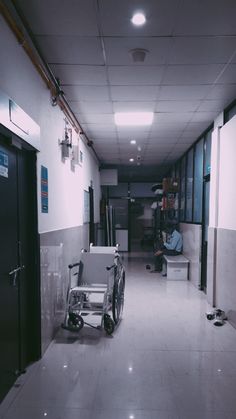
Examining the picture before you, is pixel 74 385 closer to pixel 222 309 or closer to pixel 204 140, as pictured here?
pixel 222 309

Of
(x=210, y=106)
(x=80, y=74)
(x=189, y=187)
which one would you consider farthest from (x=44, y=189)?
(x=189, y=187)

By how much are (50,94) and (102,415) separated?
304 cm

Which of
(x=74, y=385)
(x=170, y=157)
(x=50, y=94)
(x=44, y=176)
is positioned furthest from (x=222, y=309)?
(x=170, y=157)

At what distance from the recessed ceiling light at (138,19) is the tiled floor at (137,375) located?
9.65ft

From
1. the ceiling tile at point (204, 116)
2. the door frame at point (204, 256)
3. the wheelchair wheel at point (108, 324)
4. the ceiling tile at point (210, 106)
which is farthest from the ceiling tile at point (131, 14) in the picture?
the door frame at point (204, 256)

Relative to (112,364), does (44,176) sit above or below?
above

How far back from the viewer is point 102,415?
6.50ft

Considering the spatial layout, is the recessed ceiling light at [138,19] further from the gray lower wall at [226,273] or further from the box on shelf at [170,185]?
the box on shelf at [170,185]

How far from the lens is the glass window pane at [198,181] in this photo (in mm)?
5598

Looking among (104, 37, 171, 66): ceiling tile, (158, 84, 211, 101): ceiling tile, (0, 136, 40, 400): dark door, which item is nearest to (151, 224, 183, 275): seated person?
(158, 84, 211, 101): ceiling tile

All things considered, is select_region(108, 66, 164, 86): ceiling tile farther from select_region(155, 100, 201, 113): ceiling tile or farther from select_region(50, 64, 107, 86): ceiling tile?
select_region(155, 100, 201, 113): ceiling tile

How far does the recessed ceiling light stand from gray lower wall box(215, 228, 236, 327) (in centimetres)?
257

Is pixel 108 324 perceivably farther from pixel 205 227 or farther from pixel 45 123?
pixel 205 227

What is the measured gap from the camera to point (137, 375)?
248cm
